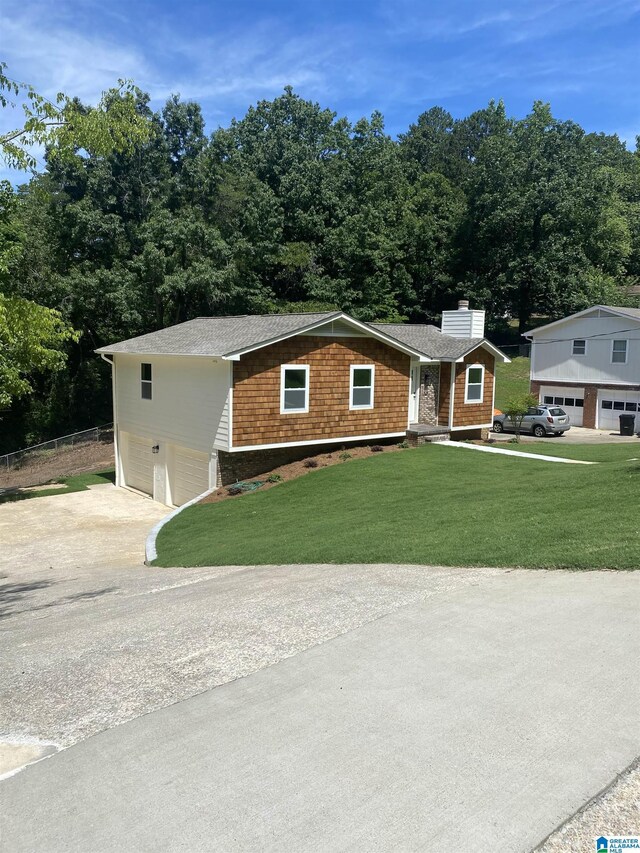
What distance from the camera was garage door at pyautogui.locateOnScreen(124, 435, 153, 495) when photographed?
24750 mm

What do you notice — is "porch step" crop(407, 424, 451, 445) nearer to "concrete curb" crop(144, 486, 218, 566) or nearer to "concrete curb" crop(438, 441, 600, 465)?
"concrete curb" crop(438, 441, 600, 465)

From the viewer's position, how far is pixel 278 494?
18.6 meters

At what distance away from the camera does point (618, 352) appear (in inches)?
1383

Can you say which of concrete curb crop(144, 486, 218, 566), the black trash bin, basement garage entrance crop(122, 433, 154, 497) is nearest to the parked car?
the black trash bin

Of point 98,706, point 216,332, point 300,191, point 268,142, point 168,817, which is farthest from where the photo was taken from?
point 268,142

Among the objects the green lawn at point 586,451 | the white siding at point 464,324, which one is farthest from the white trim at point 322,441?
the white siding at point 464,324

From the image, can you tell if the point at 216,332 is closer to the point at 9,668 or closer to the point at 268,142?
the point at 9,668

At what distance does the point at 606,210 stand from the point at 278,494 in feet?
144

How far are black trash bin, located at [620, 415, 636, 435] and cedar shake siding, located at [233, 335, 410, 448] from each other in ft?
49.2

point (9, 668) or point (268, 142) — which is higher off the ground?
point (268, 142)

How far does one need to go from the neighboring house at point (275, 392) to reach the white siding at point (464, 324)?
40mm

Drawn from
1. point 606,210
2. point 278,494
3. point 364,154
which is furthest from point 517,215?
point 278,494

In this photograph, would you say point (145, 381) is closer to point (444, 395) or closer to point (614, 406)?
point (444, 395)

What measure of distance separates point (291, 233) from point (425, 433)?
2519 cm
